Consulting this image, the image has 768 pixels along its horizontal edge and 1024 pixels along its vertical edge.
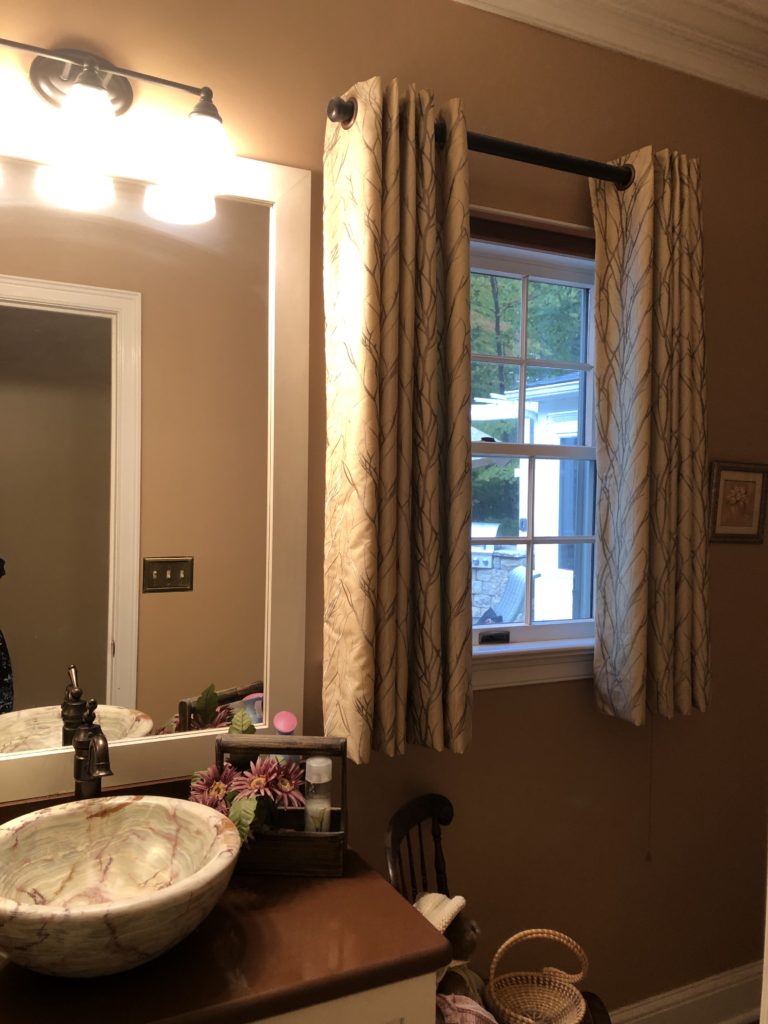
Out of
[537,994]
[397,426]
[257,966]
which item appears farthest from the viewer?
[537,994]

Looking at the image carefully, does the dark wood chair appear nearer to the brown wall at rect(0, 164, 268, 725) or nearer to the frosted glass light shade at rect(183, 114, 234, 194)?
the brown wall at rect(0, 164, 268, 725)

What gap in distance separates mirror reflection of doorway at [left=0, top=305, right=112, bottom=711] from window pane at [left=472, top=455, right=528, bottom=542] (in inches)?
40.3

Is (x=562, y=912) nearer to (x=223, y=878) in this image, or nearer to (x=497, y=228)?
(x=223, y=878)

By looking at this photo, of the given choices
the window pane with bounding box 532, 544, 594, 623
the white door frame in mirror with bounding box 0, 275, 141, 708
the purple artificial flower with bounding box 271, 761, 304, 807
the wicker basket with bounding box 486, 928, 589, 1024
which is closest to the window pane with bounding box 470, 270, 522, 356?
the window pane with bounding box 532, 544, 594, 623

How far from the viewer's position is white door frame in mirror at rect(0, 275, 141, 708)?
1584 mm

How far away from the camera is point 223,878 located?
113 cm

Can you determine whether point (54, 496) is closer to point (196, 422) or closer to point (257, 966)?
point (196, 422)

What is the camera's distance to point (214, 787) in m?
1.45

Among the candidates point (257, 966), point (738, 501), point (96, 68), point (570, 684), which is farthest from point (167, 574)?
point (738, 501)

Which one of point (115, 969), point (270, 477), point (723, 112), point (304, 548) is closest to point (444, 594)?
point (304, 548)

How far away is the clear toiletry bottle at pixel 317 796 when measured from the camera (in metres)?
1.46

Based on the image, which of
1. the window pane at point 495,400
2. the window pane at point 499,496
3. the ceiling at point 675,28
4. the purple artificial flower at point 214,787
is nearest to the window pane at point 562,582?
the window pane at point 499,496

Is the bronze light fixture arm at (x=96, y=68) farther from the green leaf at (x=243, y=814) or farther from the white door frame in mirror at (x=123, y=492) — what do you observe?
the green leaf at (x=243, y=814)

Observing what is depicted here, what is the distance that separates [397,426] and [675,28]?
144 cm
